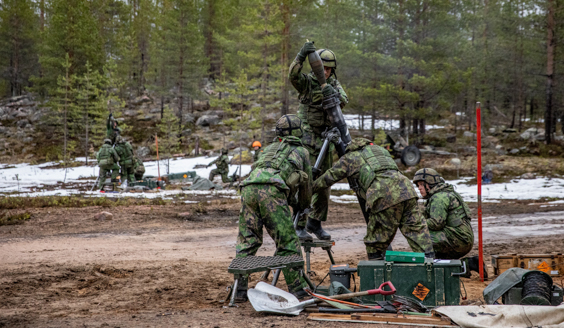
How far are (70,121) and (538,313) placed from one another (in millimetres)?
43719

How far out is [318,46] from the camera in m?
30.1

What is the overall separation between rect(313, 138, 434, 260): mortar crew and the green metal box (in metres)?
0.74

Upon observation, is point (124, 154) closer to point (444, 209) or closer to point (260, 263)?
point (444, 209)

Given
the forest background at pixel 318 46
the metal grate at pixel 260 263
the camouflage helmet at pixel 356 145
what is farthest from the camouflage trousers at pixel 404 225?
the forest background at pixel 318 46

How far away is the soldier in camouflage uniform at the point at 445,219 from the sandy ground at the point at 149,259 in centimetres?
57

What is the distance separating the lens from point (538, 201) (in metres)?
16.4

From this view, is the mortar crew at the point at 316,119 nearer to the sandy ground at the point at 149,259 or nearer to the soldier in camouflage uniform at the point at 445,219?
the sandy ground at the point at 149,259

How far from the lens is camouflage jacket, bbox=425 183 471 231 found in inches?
265

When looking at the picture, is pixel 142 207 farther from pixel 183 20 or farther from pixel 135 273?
pixel 183 20

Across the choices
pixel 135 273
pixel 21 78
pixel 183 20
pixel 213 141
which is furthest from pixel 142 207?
pixel 21 78

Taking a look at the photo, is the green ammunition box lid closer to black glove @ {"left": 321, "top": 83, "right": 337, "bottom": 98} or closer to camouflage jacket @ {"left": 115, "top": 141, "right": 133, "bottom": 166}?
black glove @ {"left": 321, "top": 83, "right": 337, "bottom": 98}

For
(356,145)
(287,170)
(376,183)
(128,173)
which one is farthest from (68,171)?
(376,183)

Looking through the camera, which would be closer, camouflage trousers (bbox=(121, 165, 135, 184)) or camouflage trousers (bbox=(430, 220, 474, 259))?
camouflage trousers (bbox=(430, 220, 474, 259))

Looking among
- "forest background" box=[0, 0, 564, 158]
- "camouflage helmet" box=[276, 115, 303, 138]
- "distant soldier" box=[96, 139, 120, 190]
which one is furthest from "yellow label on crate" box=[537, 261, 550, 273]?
"forest background" box=[0, 0, 564, 158]
